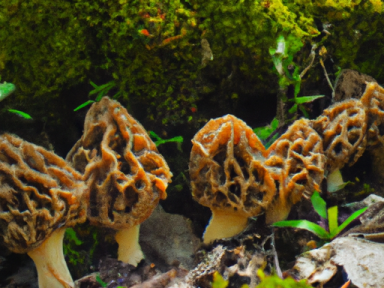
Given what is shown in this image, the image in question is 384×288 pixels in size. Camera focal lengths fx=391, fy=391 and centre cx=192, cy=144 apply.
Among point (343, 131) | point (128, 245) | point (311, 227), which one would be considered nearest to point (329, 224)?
point (311, 227)

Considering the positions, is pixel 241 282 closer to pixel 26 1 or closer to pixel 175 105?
pixel 175 105

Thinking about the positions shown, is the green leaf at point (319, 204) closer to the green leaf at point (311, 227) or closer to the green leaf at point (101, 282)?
the green leaf at point (311, 227)

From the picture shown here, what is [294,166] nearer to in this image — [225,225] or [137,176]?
[225,225]

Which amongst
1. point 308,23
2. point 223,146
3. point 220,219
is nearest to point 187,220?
point 220,219

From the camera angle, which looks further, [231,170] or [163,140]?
[163,140]

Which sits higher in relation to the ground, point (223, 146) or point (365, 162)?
point (223, 146)

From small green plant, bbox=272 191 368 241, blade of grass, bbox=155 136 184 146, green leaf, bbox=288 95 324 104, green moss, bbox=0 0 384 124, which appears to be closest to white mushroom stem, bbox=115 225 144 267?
blade of grass, bbox=155 136 184 146

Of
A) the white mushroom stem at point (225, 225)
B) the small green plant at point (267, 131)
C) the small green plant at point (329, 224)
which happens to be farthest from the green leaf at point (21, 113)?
the small green plant at point (329, 224)

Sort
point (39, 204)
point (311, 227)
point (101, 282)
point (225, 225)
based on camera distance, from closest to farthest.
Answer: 1. point (39, 204)
2. point (101, 282)
3. point (311, 227)
4. point (225, 225)
